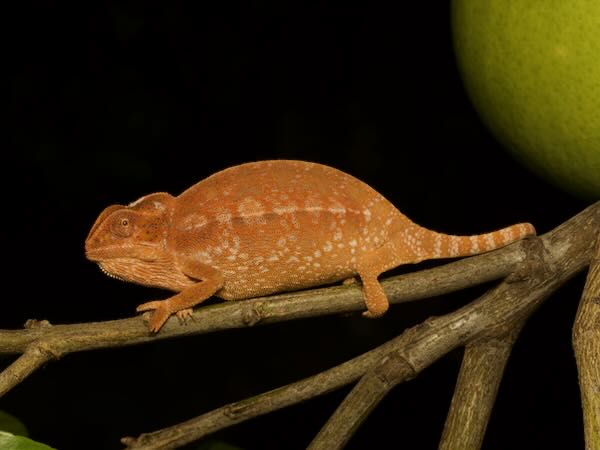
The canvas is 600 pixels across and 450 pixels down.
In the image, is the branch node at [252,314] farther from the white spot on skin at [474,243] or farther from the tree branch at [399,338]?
the white spot on skin at [474,243]

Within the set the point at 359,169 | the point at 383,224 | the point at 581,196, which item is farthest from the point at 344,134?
the point at 383,224

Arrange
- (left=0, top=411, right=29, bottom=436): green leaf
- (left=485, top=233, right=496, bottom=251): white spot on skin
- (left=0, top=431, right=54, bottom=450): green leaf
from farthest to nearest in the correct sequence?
(left=0, top=411, right=29, bottom=436): green leaf < (left=485, top=233, right=496, bottom=251): white spot on skin < (left=0, top=431, right=54, bottom=450): green leaf

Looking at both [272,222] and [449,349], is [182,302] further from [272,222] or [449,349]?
[449,349]

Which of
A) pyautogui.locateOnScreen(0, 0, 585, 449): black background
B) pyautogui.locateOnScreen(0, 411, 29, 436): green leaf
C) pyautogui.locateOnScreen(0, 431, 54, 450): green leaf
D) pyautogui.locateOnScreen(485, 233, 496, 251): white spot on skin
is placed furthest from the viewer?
pyautogui.locateOnScreen(0, 0, 585, 449): black background

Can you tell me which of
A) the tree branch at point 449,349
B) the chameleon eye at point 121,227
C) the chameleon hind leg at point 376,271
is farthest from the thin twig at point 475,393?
the chameleon eye at point 121,227

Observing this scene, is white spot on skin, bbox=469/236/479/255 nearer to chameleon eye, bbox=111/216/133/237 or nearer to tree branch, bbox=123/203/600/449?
tree branch, bbox=123/203/600/449

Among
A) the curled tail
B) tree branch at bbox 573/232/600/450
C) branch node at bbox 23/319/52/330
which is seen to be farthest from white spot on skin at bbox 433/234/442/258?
branch node at bbox 23/319/52/330

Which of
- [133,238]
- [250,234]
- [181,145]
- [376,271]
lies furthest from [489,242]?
[181,145]
